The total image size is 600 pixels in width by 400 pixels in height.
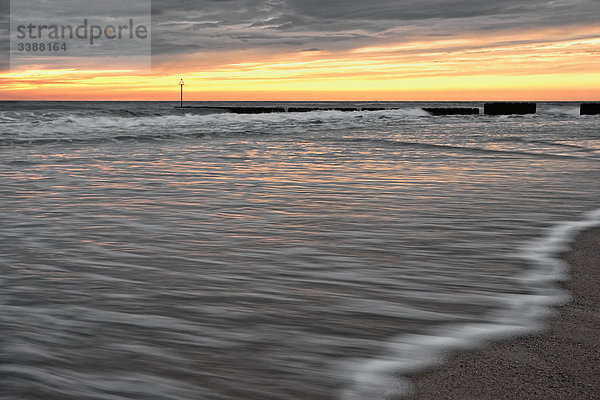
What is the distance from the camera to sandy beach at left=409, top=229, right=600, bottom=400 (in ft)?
6.23

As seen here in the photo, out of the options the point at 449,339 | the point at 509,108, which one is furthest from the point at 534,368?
the point at 509,108

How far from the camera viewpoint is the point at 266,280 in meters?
3.19

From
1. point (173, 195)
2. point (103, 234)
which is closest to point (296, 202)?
point (173, 195)

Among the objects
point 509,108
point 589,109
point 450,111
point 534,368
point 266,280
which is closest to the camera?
point 534,368

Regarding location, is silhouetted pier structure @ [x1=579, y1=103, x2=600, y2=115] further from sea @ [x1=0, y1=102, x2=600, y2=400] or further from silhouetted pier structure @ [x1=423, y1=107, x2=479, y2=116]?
sea @ [x1=0, y1=102, x2=600, y2=400]

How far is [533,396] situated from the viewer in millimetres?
1861

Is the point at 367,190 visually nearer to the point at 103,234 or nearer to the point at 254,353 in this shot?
the point at 103,234

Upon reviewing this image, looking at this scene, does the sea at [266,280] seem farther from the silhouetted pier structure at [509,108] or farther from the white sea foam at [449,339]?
the silhouetted pier structure at [509,108]

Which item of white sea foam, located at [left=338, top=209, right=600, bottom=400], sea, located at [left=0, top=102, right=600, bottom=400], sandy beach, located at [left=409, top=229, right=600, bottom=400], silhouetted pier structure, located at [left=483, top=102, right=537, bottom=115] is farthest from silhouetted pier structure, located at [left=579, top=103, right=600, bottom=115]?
sandy beach, located at [left=409, top=229, right=600, bottom=400]

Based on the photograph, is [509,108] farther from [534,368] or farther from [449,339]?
[534,368]

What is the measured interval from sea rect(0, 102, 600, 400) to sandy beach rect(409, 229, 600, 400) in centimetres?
9

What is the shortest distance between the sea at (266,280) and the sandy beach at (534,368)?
0.29 ft

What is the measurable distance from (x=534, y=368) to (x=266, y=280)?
4.92 feet

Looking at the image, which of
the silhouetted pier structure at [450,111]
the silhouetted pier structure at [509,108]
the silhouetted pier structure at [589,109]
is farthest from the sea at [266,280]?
the silhouetted pier structure at [450,111]
